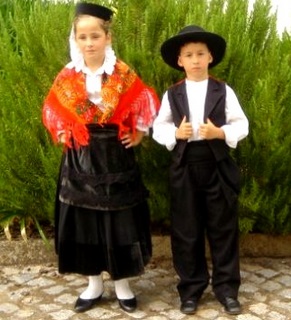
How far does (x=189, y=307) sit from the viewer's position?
413 cm

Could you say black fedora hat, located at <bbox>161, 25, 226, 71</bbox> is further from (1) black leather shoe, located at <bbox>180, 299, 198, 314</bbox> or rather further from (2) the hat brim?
(1) black leather shoe, located at <bbox>180, 299, 198, 314</bbox>

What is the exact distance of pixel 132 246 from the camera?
157 inches

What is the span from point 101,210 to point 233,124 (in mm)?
818

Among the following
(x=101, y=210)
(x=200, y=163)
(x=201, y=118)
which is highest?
(x=201, y=118)

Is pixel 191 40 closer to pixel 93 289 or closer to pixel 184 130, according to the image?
pixel 184 130

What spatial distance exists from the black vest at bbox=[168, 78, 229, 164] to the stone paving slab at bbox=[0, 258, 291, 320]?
88 centimetres

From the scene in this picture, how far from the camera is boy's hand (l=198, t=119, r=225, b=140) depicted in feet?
12.3

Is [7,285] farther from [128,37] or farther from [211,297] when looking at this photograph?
[128,37]

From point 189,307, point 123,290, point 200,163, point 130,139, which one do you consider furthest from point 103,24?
point 189,307

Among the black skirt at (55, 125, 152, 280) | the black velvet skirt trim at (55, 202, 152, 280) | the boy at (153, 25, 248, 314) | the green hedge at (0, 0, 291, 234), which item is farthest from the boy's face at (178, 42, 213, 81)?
the black velvet skirt trim at (55, 202, 152, 280)

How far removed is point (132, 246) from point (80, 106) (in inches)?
31.2

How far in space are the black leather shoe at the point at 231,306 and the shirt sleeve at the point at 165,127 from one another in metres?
0.91

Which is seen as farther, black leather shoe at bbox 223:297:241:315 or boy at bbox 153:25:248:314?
black leather shoe at bbox 223:297:241:315

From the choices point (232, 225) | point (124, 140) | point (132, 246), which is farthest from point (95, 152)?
point (232, 225)
